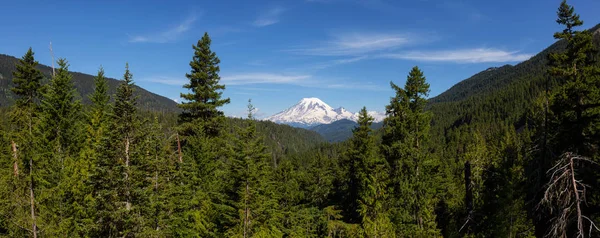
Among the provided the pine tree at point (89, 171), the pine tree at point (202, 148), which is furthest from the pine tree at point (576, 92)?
the pine tree at point (89, 171)

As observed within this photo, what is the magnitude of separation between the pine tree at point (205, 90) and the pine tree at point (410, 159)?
15.0 metres

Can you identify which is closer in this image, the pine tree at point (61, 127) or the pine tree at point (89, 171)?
the pine tree at point (89, 171)

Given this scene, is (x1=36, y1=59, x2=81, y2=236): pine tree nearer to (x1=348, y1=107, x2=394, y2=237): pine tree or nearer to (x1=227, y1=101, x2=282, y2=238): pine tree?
(x1=227, y1=101, x2=282, y2=238): pine tree

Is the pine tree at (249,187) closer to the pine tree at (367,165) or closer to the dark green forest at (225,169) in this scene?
the dark green forest at (225,169)

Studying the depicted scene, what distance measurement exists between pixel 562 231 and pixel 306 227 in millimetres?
32102

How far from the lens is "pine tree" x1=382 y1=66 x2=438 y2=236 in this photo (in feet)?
75.9

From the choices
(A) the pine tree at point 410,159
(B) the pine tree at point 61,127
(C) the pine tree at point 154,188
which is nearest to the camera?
(C) the pine tree at point 154,188

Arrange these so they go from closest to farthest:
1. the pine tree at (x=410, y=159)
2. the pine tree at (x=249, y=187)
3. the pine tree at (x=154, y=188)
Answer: the pine tree at (x=154, y=188)
the pine tree at (x=249, y=187)
the pine tree at (x=410, y=159)

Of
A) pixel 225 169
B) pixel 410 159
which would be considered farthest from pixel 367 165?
pixel 225 169

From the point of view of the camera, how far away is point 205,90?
27219 mm

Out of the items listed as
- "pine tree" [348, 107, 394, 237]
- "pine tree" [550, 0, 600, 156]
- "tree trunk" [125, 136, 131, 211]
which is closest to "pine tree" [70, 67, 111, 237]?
"tree trunk" [125, 136, 131, 211]

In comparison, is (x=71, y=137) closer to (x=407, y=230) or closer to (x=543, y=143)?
(x=407, y=230)

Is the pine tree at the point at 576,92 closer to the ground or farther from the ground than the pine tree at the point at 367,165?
farther from the ground

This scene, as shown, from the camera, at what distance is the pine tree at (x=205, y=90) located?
88.8 feet
